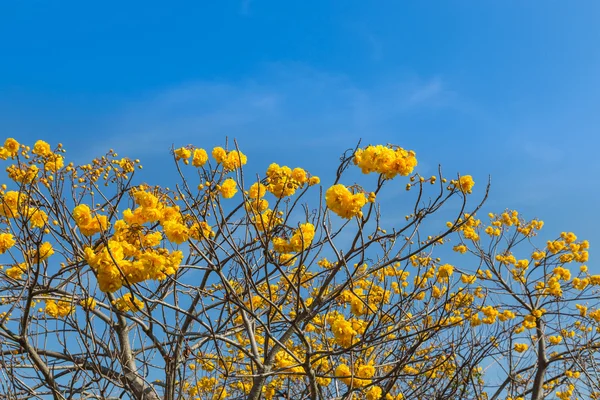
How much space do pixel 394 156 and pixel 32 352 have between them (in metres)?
3.21

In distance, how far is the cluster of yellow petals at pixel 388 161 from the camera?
132 inches

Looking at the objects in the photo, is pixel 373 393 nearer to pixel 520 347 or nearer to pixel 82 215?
pixel 82 215

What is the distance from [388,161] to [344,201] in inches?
16.5

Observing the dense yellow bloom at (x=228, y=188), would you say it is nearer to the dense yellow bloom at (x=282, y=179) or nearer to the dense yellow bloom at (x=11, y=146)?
the dense yellow bloom at (x=282, y=179)

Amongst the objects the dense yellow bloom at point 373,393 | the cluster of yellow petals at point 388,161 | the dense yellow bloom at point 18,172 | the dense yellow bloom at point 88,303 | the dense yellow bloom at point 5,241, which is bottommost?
the dense yellow bloom at point 373,393

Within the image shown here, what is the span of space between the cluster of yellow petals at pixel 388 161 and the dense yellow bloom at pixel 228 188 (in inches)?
39.7

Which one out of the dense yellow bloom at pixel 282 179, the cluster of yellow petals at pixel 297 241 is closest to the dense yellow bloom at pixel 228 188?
the dense yellow bloom at pixel 282 179

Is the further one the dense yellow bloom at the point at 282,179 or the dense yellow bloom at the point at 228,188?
the dense yellow bloom at the point at 228,188

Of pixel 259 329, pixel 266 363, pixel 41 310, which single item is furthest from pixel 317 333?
pixel 41 310

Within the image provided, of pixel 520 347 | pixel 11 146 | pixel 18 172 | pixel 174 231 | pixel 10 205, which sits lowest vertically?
pixel 174 231

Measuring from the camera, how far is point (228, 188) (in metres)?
3.93

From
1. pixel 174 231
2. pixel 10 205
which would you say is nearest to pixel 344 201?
pixel 174 231

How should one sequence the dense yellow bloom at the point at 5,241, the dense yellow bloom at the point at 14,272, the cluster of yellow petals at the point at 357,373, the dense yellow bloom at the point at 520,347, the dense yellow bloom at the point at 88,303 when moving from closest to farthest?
1. the dense yellow bloom at the point at 88,303
2. the cluster of yellow petals at the point at 357,373
3. the dense yellow bloom at the point at 5,241
4. the dense yellow bloom at the point at 14,272
5. the dense yellow bloom at the point at 520,347

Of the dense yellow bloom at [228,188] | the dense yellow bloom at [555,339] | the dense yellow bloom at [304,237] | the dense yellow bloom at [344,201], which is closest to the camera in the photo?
the dense yellow bloom at [344,201]
